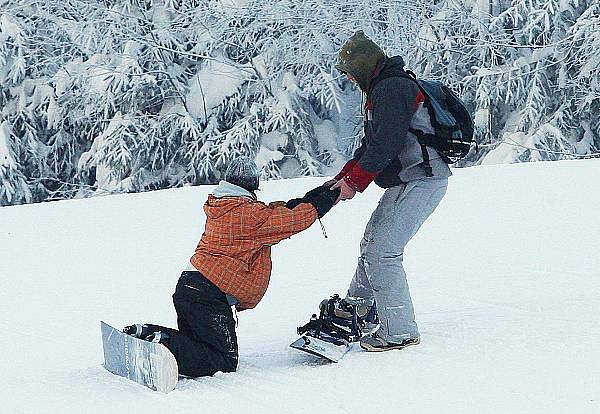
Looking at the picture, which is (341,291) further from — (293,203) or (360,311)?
(293,203)

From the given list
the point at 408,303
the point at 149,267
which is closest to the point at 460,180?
the point at 149,267

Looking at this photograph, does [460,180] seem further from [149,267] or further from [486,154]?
[486,154]

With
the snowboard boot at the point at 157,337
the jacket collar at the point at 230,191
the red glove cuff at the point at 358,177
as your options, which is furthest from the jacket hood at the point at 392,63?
the snowboard boot at the point at 157,337

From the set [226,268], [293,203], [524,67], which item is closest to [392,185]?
[293,203]

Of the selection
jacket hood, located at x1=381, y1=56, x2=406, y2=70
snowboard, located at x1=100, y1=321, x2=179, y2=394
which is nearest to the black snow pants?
snowboard, located at x1=100, y1=321, x2=179, y2=394

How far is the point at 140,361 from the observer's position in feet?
12.7

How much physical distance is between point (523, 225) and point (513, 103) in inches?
383

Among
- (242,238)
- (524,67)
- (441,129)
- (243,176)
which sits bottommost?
(524,67)

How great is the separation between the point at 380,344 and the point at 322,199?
2.17 feet

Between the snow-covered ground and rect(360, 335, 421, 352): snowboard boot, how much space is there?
0.16ft

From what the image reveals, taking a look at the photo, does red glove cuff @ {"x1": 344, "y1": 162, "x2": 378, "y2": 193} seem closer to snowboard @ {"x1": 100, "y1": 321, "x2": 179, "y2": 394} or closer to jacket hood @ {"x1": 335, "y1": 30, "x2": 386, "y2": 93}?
jacket hood @ {"x1": 335, "y1": 30, "x2": 386, "y2": 93}

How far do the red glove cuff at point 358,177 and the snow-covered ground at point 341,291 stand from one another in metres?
0.71

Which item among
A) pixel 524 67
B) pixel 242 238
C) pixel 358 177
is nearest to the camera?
pixel 242 238

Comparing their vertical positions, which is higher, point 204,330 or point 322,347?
point 204,330
